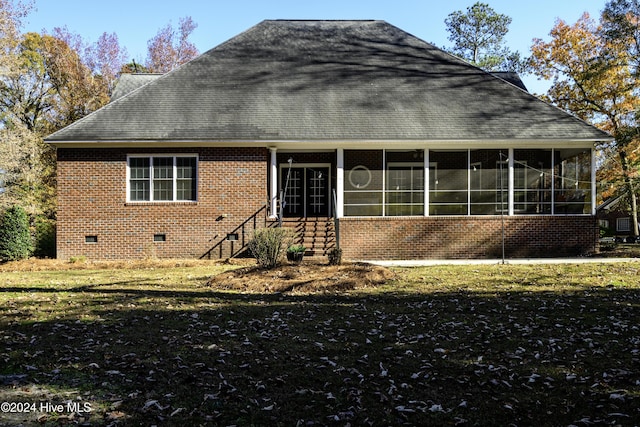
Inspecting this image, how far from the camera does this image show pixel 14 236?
15703mm

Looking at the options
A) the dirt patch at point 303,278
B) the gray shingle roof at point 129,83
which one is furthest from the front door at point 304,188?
the dirt patch at point 303,278

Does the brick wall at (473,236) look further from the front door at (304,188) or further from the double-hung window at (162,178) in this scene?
the double-hung window at (162,178)

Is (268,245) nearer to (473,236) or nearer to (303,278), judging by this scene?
(303,278)

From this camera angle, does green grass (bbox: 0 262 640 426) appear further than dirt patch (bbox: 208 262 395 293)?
No

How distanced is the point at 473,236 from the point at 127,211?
36.4 ft

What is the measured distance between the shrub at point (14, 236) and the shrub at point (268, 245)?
947 centimetres

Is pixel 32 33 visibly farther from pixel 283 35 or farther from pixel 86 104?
pixel 283 35

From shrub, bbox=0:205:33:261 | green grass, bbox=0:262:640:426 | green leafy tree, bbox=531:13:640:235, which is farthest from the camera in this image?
green leafy tree, bbox=531:13:640:235

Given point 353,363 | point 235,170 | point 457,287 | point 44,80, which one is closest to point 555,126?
point 457,287

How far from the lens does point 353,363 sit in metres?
5.07

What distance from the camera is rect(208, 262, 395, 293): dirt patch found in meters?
9.47

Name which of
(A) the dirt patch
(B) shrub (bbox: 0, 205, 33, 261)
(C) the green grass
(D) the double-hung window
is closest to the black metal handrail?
(D) the double-hung window

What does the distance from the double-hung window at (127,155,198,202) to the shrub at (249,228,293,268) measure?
19.4ft

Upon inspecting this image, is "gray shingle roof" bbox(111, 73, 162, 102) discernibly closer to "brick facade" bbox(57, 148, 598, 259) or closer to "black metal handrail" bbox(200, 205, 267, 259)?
"brick facade" bbox(57, 148, 598, 259)
